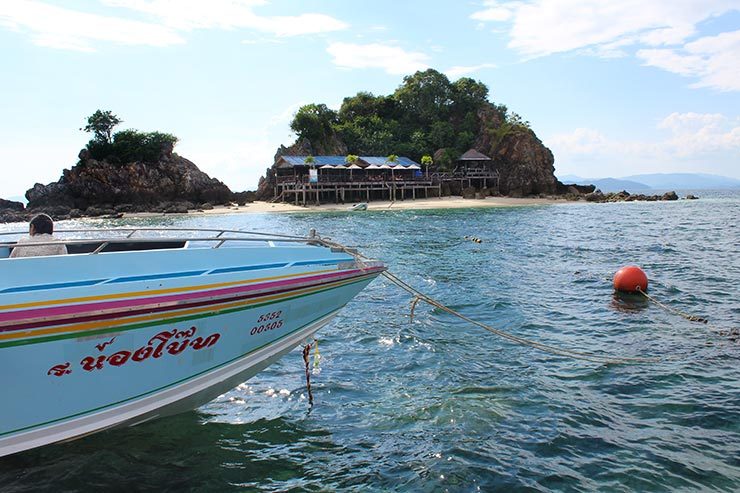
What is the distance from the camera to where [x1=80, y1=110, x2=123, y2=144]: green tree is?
6569 centimetres

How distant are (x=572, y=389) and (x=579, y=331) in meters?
3.55

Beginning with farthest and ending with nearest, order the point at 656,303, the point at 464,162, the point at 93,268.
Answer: the point at 464,162, the point at 656,303, the point at 93,268

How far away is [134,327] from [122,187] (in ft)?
213

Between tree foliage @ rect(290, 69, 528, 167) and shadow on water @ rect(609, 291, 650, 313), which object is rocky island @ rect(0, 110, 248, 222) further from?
shadow on water @ rect(609, 291, 650, 313)

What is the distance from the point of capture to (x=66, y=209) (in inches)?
2299

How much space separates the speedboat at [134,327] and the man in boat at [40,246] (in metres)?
0.19

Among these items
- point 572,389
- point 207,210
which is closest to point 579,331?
point 572,389

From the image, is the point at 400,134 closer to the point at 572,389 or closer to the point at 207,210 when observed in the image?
the point at 207,210

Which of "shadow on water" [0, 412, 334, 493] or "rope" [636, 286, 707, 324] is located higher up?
"rope" [636, 286, 707, 324]

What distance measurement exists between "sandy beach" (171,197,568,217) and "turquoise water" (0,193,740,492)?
153 feet

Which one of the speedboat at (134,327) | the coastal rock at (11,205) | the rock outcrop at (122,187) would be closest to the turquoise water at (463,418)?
the speedboat at (134,327)

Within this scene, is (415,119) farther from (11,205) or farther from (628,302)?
(628,302)

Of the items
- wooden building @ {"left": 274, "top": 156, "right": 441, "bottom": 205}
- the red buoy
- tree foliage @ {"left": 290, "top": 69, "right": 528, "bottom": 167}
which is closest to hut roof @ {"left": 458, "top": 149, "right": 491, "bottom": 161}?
tree foliage @ {"left": 290, "top": 69, "right": 528, "bottom": 167}

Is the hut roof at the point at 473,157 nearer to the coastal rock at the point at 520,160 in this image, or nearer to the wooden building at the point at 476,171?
the wooden building at the point at 476,171
